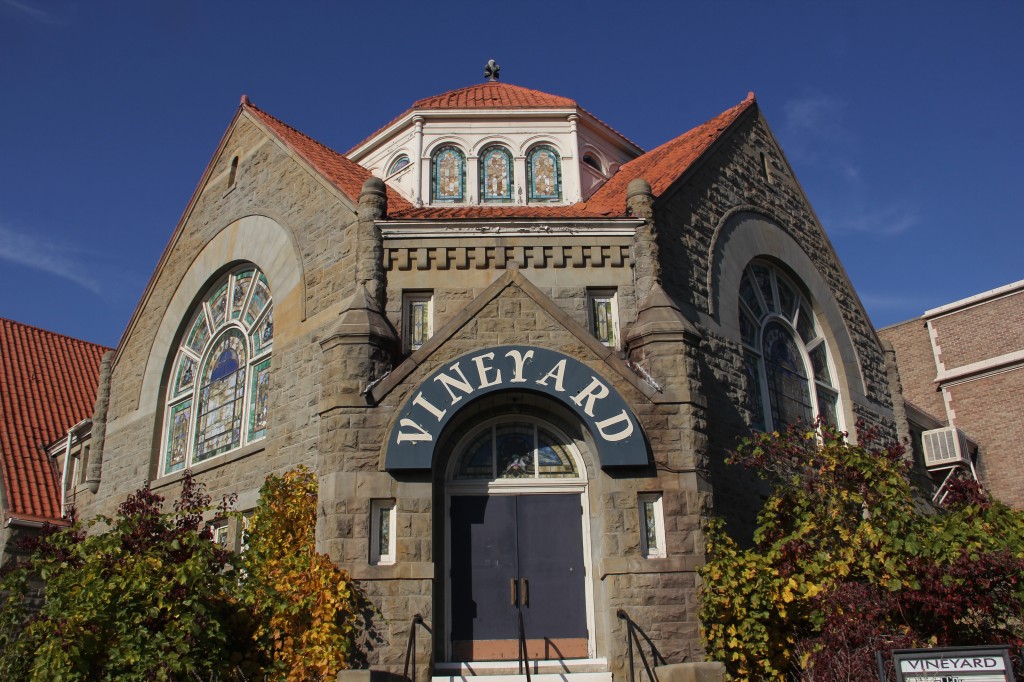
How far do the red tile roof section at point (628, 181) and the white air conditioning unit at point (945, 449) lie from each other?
30.4 feet

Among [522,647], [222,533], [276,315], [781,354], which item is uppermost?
[276,315]

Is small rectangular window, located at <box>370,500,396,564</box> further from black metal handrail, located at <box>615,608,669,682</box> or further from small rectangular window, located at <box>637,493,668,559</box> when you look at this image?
small rectangular window, located at <box>637,493,668,559</box>

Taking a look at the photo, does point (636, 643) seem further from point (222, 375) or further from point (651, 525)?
point (222, 375)

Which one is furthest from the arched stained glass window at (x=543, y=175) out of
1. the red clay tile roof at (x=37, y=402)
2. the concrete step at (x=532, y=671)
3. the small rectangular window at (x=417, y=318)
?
the red clay tile roof at (x=37, y=402)

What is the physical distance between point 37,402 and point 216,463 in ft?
33.5

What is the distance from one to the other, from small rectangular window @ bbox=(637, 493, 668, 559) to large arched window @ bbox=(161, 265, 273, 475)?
684cm

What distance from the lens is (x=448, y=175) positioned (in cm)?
1881

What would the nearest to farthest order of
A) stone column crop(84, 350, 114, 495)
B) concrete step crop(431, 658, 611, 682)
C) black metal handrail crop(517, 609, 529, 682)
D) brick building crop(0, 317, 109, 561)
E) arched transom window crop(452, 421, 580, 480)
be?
black metal handrail crop(517, 609, 529, 682) < concrete step crop(431, 658, 611, 682) < arched transom window crop(452, 421, 580, 480) < stone column crop(84, 350, 114, 495) < brick building crop(0, 317, 109, 561)

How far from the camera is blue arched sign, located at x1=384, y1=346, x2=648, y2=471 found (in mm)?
11711

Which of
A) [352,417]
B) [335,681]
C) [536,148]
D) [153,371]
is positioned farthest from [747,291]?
[153,371]

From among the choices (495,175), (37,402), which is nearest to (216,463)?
(495,175)

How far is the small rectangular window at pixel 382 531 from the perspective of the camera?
11.4 metres

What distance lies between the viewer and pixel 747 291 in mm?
17109

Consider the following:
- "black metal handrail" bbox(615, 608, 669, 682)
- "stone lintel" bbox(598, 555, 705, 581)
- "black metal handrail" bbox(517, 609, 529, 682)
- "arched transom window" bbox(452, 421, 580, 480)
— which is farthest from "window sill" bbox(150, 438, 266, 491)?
"black metal handrail" bbox(615, 608, 669, 682)
